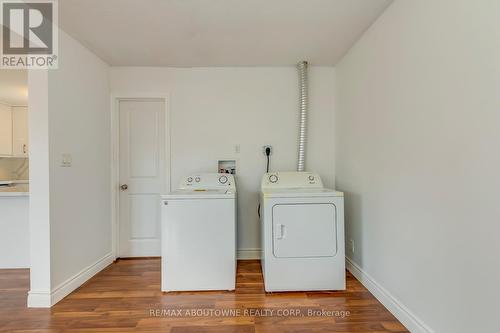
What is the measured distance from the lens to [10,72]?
114 inches

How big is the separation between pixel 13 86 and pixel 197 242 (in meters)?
Answer: 3.56

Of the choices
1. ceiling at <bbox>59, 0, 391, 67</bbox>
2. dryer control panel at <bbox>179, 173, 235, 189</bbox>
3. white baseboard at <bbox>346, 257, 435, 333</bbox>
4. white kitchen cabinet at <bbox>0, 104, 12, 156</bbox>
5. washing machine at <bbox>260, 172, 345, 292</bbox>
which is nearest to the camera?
white baseboard at <bbox>346, 257, 435, 333</bbox>

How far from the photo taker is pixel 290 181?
2623 mm

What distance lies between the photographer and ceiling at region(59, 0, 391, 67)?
5.97ft

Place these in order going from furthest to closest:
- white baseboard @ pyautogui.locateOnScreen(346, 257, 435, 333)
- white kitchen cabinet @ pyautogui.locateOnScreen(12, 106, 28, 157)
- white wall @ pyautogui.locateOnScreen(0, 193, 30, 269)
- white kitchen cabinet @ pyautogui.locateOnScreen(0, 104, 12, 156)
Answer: white kitchen cabinet @ pyautogui.locateOnScreen(12, 106, 28, 157), white kitchen cabinet @ pyautogui.locateOnScreen(0, 104, 12, 156), white wall @ pyautogui.locateOnScreen(0, 193, 30, 269), white baseboard @ pyautogui.locateOnScreen(346, 257, 435, 333)

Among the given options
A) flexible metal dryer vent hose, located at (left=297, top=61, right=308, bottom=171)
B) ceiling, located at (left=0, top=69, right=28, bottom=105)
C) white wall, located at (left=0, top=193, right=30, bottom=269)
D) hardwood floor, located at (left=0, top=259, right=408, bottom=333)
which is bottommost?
hardwood floor, located at (left=0, top=259, right=408, bottom=333)

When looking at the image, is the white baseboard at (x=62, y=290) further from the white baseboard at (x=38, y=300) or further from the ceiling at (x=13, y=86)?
the ceiling at (x=13, y=86)

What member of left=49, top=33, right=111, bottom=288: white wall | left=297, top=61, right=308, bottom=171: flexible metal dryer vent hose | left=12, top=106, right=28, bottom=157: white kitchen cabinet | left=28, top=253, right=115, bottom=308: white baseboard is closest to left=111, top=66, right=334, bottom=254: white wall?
left=297, top=61, right=308, bottom=171: flexible metal dryer vent hose

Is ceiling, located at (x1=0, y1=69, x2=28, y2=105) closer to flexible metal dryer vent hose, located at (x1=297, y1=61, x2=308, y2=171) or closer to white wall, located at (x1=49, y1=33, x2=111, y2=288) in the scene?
white wall, located at (x1=49, y1=33, x2=111, y2=288)

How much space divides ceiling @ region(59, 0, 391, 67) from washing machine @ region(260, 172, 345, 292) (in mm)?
1449

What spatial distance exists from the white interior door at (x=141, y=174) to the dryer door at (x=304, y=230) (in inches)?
63.4

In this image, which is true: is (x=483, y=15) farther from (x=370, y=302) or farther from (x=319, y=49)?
(x=370, y=302)

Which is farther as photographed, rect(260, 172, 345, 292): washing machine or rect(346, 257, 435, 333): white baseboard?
rect(260, 172, 345, 292): washing machine

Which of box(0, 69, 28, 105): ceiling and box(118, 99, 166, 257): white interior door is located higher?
box(0, 69, 28, 105): ceiling
